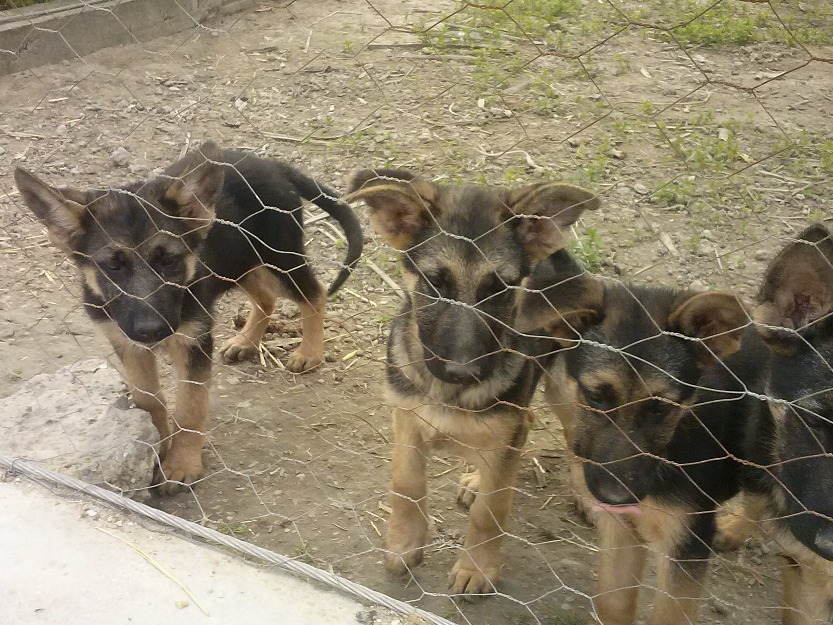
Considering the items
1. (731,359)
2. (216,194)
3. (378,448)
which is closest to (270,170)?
(216,194)

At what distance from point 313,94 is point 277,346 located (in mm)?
3050

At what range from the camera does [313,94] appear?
7371mm

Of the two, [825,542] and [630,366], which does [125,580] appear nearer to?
[630,366]

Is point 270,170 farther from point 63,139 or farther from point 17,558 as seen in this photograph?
point 63,139

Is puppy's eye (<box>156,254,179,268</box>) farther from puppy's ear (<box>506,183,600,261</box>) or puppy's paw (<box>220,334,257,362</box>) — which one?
puppy's ear (<box>506,183,600,261</box>)

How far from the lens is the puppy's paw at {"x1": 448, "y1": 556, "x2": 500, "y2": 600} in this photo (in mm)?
3432

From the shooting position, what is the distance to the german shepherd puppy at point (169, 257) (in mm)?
3754

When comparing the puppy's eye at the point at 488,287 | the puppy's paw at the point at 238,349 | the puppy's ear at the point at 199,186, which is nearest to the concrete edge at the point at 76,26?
the puppy's paw at the point at 238,349

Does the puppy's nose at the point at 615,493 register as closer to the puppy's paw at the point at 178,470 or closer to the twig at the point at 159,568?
the twig at the point at 159,568

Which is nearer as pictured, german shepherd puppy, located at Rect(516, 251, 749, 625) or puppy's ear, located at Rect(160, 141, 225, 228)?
german shepherd puppy, located at Rect(516, 251, 749, 625)

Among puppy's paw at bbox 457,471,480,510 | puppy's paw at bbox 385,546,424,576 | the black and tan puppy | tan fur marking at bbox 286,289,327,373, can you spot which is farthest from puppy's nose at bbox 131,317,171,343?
the black and tan puppy

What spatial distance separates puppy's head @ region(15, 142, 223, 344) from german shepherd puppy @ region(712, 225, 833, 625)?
7.41 ft

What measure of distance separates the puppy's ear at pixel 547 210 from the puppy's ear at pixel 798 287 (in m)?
0.64

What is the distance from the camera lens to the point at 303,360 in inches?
190
